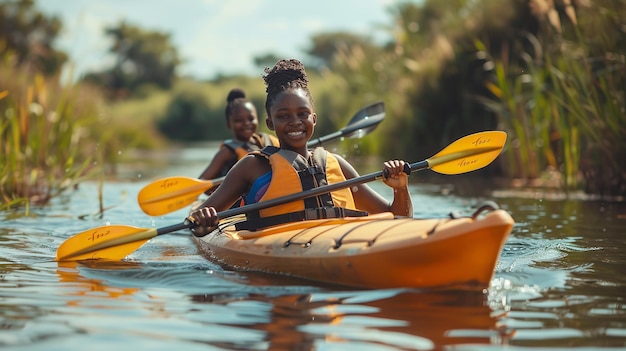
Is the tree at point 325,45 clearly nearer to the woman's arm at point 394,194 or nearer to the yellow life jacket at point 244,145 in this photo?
the yellow life jacket at point 244,145

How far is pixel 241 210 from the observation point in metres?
5.01

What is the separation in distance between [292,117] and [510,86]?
5608 millimetres

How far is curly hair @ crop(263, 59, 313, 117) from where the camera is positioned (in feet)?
17.0

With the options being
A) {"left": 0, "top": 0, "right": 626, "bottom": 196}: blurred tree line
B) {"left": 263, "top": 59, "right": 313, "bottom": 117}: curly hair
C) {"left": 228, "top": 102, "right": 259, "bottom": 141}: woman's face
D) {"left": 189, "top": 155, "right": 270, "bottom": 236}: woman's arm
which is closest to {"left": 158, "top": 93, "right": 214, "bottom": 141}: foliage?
{"left": 0, "top": 0, "right": 626, "bottom": 196}: blurred tree line

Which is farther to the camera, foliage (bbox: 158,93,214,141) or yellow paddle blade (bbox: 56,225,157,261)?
foliage (bbox: 158,93,214,141)

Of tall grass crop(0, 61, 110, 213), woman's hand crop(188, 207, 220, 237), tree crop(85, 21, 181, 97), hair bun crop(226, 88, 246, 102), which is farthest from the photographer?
tree crop(85, 21, 181, 97)

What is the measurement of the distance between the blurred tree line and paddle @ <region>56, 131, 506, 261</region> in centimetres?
227

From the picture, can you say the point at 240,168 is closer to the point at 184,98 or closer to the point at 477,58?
the point at 477,58

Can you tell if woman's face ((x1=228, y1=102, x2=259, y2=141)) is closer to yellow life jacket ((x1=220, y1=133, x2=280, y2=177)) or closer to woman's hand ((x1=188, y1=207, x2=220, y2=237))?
yellow life jacket ((x1=220, y1=133, x2=280, y2=177))

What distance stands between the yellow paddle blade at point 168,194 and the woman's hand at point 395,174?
1253 millimetres

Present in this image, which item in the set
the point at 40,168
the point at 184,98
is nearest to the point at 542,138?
the point at 40,168

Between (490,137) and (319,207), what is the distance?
1196 millimetres

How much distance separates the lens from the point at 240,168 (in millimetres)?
5191

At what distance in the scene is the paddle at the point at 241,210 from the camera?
5.02 metres
